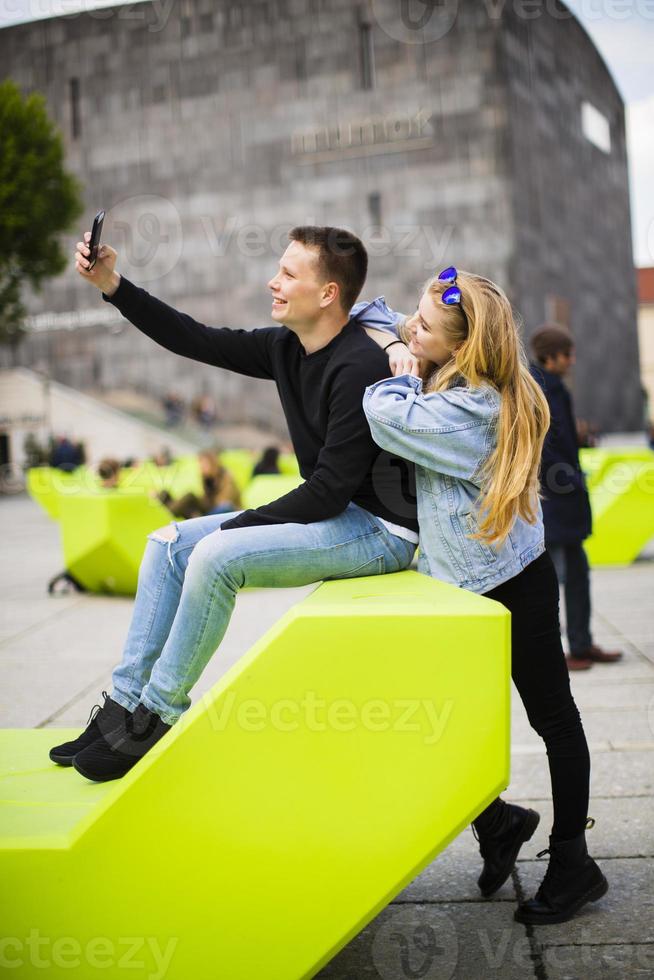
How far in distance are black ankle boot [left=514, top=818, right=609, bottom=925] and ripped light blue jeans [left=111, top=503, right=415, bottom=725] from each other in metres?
0.92

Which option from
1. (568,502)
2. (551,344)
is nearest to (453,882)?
(568,502)

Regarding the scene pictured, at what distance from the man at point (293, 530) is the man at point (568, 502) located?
2769 millimetres

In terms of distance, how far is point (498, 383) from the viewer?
2861 mm

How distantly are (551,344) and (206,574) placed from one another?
148 inches

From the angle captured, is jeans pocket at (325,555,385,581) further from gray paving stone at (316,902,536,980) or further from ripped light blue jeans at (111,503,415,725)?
gray paving stone at (316,902,536,980)

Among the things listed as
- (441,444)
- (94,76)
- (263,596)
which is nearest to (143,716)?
(441,444)

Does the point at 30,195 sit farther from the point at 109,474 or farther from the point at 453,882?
the point at 453,882

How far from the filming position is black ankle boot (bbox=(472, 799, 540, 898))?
10.3 ft

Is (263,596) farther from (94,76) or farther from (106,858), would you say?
(94,76)

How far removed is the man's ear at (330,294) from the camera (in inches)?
120

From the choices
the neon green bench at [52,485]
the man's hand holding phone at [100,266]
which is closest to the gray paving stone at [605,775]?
the man's hand holding phone at [100,266]

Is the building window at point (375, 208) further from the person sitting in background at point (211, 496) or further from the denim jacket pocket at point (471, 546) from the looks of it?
the denim jacket pocket at point (471, 546)

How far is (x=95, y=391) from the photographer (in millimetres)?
46188

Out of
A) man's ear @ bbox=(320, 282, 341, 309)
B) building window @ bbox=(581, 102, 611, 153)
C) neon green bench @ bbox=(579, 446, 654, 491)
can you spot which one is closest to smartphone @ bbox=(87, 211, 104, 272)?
man's ear @ bbox=(320, 282, 341, 309)
